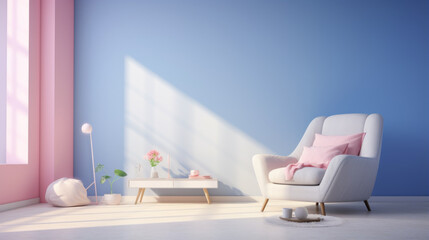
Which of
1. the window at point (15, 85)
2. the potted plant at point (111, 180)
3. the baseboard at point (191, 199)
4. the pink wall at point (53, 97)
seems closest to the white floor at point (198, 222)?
the potted plant at point (111, 180)

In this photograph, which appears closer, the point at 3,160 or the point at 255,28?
the point at 3,160

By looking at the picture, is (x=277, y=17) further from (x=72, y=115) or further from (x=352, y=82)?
(x=72, y=115)

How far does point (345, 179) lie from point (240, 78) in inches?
81.9

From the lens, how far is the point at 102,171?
547 centimetres

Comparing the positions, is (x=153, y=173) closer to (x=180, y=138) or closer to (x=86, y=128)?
(x=180, y=138)

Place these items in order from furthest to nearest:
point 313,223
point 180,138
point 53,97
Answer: point 180,138, point 53,97, point 313,223

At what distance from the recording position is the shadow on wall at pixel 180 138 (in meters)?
5.45

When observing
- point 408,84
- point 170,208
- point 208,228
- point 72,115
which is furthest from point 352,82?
point 72,115

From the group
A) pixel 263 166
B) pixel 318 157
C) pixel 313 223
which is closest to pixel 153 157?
pixel 263 166

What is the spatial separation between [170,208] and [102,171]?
49.2 inches

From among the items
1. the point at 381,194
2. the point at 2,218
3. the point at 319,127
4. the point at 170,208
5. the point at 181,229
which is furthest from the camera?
the point at 381,194

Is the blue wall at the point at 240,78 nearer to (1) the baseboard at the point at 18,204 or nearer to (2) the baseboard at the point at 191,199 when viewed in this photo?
(2) the baseboard at the point at 191,199

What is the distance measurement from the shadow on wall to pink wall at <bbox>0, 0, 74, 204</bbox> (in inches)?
30.2

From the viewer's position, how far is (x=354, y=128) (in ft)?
15.4
